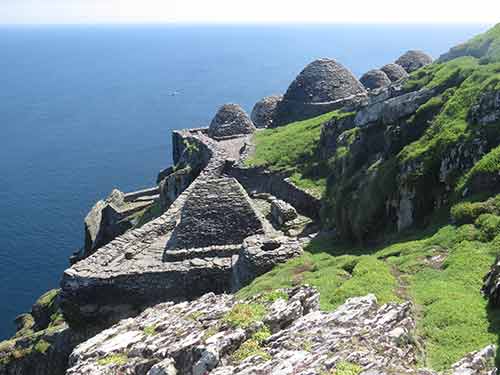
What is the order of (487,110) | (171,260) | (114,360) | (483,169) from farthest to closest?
(171,260) → (487,110) → (483,169) → (114,360)

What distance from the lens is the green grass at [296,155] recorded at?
41684 mm

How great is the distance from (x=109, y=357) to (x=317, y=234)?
16.6m

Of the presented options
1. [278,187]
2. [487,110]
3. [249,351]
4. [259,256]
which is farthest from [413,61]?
[249,351]

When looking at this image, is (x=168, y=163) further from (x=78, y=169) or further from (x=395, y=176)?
(x=395, y=176)

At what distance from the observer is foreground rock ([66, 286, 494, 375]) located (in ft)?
36.2

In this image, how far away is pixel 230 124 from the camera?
215ft

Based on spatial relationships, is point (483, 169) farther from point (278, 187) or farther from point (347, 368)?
point (278, 187)

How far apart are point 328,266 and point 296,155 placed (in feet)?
84.0

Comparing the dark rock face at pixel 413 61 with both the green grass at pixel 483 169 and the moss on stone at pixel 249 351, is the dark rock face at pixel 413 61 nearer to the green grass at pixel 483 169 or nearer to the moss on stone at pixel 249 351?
the green grass at pixel 483 169

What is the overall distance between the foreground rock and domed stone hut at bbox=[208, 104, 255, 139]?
156ft

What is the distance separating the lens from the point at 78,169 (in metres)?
117

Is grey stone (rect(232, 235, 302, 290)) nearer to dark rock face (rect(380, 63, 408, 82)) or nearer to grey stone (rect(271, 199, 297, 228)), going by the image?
grey stone (rect(271, 199, 297, 228))

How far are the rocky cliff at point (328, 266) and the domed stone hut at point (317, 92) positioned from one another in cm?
1635

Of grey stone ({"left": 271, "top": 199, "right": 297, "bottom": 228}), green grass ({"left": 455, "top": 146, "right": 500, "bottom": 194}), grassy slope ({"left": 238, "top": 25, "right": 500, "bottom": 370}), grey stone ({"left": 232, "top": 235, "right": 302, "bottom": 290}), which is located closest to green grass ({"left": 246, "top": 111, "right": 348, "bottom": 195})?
grey stone ({"left": 271, "top": 199, "right": 297, "bottom": 228})
